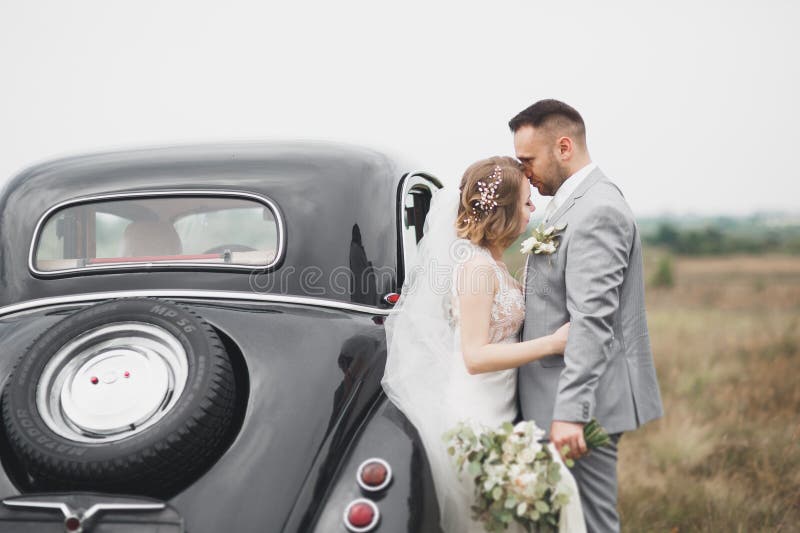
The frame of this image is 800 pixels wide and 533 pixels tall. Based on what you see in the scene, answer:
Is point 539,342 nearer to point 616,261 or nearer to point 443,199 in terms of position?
point 616,261

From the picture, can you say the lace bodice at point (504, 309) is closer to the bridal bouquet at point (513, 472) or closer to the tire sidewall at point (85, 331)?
the bridal bouquet at point (513, 472)

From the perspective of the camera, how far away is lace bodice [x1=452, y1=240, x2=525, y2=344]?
2.93 meters

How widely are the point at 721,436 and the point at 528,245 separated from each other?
453 cm

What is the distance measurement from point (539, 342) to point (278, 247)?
1.42m

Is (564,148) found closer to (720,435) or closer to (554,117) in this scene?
(554,117)

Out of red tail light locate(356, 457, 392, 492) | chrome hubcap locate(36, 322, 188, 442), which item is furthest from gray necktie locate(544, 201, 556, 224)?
chrome hubcap locate(36, 322, 188, 442)

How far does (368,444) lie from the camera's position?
2.71 meters

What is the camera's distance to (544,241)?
2.93 metres

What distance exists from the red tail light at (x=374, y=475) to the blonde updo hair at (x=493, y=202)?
42.1 inches

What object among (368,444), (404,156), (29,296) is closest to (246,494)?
(368,444)

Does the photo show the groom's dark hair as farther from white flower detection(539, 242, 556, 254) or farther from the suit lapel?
white flower detection(539, 242, 556, 254)

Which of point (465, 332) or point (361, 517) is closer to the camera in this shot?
point (361, 517)

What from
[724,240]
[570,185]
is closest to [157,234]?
[570,185]

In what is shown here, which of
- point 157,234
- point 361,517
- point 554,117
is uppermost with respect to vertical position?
point 554,117
